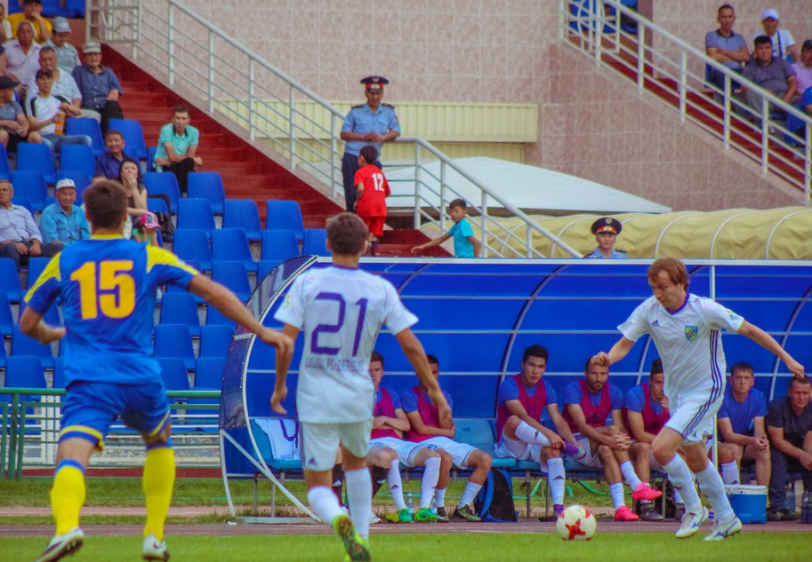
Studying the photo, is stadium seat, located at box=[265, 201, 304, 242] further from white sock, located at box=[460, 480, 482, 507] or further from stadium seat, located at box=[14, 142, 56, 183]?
white sock, located at box=[460, 480, 482, 507]

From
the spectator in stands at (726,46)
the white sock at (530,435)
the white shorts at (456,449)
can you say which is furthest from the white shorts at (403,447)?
the spectator in stands at (726,46)

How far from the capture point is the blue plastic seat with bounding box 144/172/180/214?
18.9 m

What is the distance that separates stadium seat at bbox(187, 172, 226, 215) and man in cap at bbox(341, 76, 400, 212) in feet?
5.50

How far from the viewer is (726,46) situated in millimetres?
24812

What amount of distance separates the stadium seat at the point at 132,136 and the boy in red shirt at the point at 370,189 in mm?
3115

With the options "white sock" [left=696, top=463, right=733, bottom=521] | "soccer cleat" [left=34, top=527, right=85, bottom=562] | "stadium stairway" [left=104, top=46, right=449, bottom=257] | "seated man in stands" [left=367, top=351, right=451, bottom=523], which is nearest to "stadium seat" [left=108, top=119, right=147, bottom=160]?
"stadium stairway" [left=104, top=46, right=449, bottom=257]

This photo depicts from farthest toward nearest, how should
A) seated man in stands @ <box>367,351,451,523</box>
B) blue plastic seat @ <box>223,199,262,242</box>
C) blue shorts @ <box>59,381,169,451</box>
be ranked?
blue plastic seat @ <box>223,199,262,242</box> → seated man in stands @ <box>367,351,451,523</box> → blue shorts @ <box>59,381,169,451</box>

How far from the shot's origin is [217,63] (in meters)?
25.1

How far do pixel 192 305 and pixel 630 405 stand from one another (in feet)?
19.0

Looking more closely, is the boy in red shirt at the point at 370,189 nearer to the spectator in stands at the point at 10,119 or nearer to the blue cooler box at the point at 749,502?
the spectator in stands at the point at 10,119

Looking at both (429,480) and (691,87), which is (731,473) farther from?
(691,87)

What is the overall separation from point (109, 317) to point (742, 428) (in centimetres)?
845

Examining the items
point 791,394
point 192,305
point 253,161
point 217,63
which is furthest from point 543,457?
point 217,63

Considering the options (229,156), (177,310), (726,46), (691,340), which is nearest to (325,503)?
(691,340)
